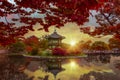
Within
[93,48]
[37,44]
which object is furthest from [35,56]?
[93,48]

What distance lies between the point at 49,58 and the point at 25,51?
21.9 feet

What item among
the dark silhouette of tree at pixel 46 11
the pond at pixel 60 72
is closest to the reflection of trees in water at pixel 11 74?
the pond at pixel 60 72

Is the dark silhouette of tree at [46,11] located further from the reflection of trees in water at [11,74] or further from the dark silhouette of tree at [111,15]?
the reflection of trees in water at [11,74]

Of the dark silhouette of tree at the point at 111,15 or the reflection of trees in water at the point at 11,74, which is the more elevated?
the dark silhouette of tree at the point at 111,15

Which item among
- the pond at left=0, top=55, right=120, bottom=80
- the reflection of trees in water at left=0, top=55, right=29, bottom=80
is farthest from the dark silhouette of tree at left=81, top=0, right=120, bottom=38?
the reflection of trees in water at left=0, top=55, right=29, bottom=80

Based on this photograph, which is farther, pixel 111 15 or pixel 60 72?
pixel 60 72

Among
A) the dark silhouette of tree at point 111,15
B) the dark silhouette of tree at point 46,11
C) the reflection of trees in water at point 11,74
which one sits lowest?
the reflection of trees in water at point 11,74

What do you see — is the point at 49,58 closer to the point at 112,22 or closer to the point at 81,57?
the point at 81,57

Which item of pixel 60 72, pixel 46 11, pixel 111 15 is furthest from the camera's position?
pixel 60 72

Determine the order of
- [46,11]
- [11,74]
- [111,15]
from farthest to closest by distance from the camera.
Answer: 1. [11,74]
2. [111,15]
3. [46,11]

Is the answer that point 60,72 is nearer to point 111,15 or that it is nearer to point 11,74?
point 11,74

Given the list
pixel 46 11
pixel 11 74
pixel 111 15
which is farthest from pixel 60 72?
pixel 46 11

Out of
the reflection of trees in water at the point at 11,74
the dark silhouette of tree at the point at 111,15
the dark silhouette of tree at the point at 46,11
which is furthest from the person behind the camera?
the reflection of trees in water at the point at 11,74

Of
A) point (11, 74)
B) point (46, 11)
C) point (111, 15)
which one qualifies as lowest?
point (11, 74)
